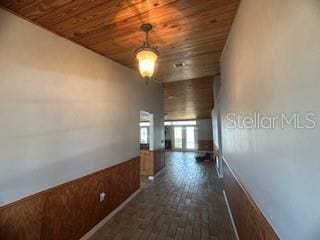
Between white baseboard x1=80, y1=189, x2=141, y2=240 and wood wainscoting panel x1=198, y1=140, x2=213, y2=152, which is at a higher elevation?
wood wainscoting panel x1=198, y1=140, x2=213, y2=152

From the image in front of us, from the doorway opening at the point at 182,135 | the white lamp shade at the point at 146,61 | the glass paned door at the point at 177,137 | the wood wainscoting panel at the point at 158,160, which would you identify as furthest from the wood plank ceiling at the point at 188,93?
the glass paned door at the point at 177,137

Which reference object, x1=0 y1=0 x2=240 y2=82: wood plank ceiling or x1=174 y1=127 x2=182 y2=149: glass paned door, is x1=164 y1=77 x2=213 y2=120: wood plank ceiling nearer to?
x1=0 y1=0 x2=240 y2=82: wood plank ceiling

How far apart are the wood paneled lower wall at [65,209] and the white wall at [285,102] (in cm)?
217

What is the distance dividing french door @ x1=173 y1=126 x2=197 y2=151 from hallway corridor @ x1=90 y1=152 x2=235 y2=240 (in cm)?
769

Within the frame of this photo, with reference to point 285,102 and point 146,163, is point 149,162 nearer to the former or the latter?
Answer: point 146,163

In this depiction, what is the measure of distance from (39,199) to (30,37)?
70.8 inches

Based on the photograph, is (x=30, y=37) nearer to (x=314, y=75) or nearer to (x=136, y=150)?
(x=314, y=75)

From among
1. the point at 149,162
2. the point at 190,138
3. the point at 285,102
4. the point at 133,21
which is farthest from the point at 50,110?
the point at 190,138

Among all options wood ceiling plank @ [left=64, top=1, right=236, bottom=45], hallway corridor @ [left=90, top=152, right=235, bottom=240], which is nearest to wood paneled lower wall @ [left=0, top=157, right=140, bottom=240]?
hallway corridor @ [left=90, top=152, right=235, bottom=240]

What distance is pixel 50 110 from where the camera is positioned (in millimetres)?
1977

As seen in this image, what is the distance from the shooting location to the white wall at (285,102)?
0.65 metres

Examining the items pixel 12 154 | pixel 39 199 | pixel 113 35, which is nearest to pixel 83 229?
pixel 39 199

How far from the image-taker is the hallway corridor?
239cm

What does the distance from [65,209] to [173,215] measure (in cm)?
174
